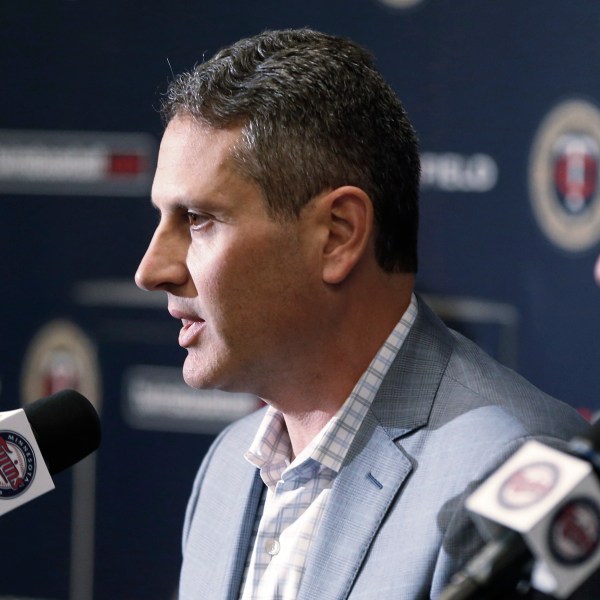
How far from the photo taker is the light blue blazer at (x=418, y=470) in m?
1.13

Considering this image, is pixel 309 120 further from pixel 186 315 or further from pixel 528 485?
pixel 528 485

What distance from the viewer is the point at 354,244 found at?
4.32ft

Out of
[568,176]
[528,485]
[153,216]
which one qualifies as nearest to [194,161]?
[528,485]

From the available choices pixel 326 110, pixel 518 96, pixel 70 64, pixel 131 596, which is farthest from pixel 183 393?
pixel 326 110

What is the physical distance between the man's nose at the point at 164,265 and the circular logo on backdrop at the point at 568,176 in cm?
89

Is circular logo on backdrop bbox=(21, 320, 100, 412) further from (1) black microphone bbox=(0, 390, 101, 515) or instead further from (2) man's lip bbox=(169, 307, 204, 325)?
(1) black microphone bbox=(0, 390, 101, 515)

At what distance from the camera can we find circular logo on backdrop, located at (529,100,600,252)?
192 cm

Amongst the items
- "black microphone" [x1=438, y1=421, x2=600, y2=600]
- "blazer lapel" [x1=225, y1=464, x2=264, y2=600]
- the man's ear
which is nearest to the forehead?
the man's ear

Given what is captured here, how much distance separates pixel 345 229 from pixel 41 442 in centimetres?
47

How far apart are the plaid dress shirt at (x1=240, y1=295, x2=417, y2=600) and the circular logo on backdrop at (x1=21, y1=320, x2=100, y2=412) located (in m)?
1.14

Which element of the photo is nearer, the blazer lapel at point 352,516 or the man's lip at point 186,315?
the blazer lapel at point 352,516

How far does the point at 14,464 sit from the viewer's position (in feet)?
3.45

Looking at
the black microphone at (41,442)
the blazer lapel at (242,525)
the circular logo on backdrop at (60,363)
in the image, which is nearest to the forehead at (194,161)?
the black microphone at (41,442)

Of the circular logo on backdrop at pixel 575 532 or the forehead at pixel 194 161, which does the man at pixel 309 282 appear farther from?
the circular logo on backdrop at pixel 575 532
